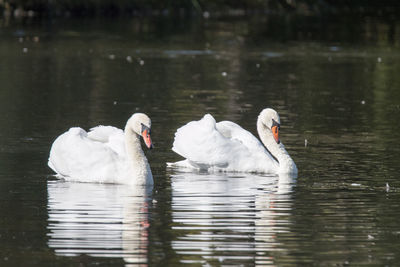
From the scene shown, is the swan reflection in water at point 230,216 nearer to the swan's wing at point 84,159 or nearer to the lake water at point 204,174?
the lake water at point 204,174

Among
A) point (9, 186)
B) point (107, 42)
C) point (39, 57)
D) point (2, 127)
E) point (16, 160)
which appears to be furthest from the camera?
point (107, 42)

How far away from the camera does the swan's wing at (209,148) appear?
611 inches

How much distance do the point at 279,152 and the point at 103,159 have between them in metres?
2.63

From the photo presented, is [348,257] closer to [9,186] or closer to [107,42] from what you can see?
[9,186]

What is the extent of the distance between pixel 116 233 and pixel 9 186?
327 cm

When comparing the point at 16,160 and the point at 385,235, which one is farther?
the point at 16,160

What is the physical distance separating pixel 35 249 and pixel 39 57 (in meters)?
24.8

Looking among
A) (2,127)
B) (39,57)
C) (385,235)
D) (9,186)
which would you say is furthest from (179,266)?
(39,57)

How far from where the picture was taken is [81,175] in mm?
14383

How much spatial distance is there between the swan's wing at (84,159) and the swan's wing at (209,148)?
148 centimetres

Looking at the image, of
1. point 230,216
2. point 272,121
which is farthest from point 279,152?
point 230,216

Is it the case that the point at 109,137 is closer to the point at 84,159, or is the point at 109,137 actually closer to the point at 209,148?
the point at 84,159

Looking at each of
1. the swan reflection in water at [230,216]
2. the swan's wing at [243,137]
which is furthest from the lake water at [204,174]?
the swan's wing at [243,137]

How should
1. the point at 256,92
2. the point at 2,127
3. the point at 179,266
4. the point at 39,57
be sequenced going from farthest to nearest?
the point at 39,57 → the point at 256,92 → the point at 2,127 → the point at 179,266
